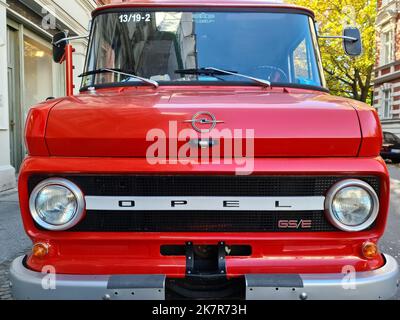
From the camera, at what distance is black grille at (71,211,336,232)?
245cm

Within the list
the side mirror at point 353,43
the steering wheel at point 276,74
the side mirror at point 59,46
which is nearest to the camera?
the steering wheel at point 276,74

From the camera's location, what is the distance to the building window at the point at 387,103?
27844mm

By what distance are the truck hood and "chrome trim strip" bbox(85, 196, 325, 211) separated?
0.25 m

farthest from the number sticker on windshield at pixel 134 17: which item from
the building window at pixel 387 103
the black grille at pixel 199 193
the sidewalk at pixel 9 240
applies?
the building window at pixel 387 103

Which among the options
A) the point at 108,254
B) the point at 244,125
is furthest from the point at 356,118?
the point at 108,254

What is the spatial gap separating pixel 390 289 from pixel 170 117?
1.57 meters

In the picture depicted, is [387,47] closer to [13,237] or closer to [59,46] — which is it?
[59,46]

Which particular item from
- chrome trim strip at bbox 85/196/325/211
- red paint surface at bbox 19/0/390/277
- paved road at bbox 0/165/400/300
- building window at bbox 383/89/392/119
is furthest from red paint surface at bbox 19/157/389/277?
building window at bbox 383/89/392/119

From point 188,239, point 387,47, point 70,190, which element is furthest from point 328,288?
point 387,47

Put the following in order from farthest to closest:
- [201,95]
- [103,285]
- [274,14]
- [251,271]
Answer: [274,14] → [201,95] → [251,271] → [103,285]

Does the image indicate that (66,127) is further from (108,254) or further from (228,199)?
(228,199)

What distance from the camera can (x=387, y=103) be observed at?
Result: 28500 millimetres

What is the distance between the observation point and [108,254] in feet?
8.07

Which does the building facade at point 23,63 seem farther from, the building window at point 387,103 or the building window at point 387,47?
the building window at point 387,103
